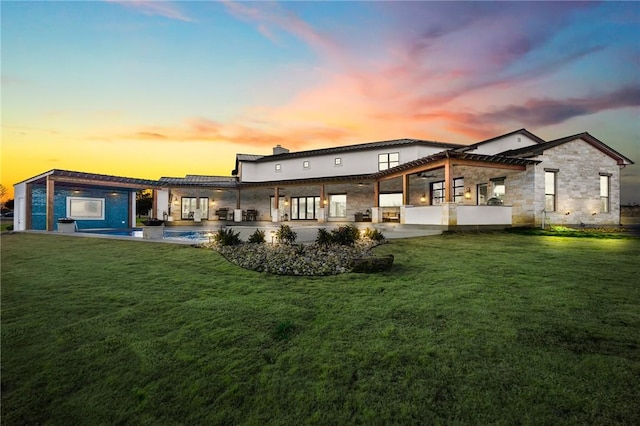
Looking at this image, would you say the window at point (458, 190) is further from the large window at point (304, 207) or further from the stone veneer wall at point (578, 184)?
the large window at point (304, 207)

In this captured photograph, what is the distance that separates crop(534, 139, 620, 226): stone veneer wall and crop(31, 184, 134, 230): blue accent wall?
99.1 feet

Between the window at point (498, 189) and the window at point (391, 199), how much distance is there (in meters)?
6.94

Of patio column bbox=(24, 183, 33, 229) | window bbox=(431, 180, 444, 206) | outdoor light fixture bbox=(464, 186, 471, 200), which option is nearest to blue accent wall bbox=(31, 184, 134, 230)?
patio column bbox=(24, 183, 33, 229)

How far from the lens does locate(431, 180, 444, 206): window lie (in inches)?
789

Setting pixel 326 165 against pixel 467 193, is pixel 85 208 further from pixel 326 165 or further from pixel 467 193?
pixel 467 193

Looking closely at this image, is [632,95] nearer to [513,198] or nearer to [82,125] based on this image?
[513,198]

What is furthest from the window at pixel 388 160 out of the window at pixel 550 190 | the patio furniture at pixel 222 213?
the patio furniture at pixel 222 213

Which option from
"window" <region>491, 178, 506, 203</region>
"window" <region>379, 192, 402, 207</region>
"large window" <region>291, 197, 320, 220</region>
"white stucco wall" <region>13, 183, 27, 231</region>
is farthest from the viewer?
"large window" <region>291, 197, 320, 220</region>

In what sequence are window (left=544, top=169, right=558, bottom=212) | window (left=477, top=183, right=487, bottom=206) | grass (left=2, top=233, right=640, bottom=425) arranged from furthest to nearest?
1. window (left=477, top=183, right=487, bottom=206)
2. window (left=544, top=169, right=558, bottom=212)
3. grass (left=2, top=233, right=640, bottom=425)

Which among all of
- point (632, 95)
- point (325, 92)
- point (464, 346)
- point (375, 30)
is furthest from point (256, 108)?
point (632, 95)

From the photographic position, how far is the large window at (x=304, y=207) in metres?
25.1

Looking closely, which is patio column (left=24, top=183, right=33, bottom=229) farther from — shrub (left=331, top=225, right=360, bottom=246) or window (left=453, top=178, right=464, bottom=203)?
window (left=453, top=178, right=464, bottom=203)

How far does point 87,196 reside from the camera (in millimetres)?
22734

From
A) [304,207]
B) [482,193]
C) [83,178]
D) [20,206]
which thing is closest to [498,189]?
[482,193]
